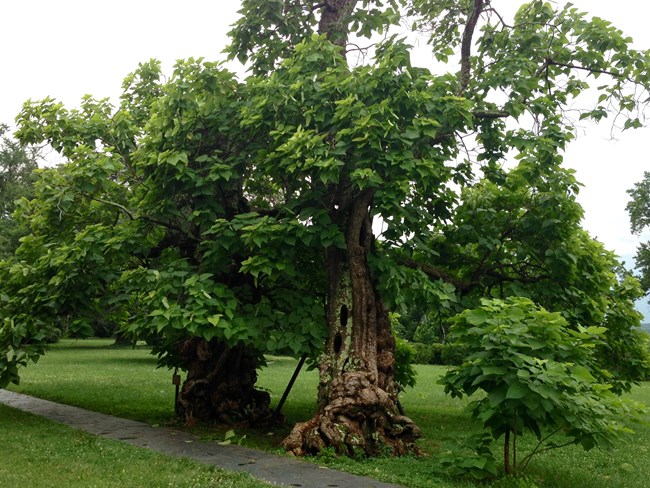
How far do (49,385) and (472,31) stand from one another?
14.3m

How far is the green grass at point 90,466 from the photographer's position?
21.9 feet

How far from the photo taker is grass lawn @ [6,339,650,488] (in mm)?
7727

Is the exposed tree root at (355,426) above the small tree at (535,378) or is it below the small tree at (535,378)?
below

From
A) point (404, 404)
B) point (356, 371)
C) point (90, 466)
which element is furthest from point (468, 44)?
point (404, 404)

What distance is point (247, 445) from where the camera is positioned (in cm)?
927

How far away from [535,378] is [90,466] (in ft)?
17.1

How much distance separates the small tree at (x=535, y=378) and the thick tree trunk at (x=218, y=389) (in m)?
5.09

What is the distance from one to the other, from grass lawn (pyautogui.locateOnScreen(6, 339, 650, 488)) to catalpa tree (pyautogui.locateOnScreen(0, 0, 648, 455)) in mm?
749

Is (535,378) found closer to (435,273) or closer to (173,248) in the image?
(435,273)

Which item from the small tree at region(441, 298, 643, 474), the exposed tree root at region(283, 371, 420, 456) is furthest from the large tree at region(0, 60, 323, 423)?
the small tree at region(441, 298, 643, 474)

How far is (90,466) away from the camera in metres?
7.43

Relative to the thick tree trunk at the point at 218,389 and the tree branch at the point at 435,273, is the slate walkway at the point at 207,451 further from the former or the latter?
the tree branch at the point at 435,273

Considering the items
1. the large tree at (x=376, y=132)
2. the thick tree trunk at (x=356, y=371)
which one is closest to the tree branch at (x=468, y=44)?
the large tree at (x=376, y=132)

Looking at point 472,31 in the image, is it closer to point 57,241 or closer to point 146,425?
point 57,241
